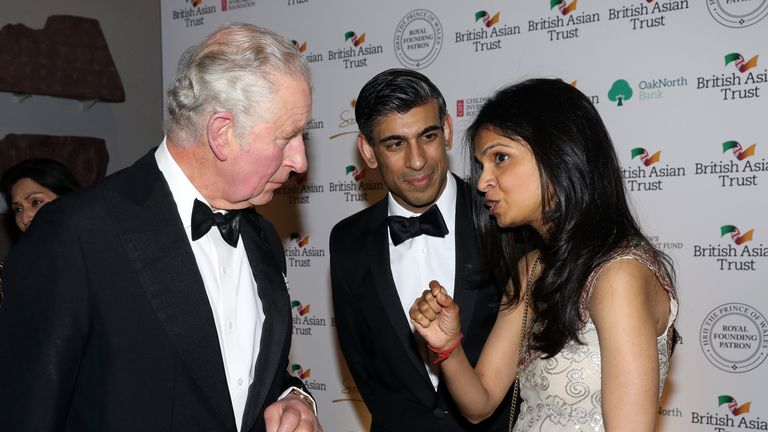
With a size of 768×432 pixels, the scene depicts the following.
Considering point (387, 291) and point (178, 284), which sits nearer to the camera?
point (178, 284)

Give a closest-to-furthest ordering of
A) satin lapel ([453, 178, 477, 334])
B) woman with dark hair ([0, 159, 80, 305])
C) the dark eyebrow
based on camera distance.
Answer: satin lapel ([453, 178, 477, 334])
the dark eyebrow
woman with dark hair ([0, 159, 80, 305])

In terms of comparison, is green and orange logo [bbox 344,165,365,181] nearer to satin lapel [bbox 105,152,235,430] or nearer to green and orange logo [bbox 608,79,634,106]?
green and orange logo [bbox 608,79,634,106]

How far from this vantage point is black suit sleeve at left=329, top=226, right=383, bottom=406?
9.82ft

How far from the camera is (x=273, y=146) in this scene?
1.84m

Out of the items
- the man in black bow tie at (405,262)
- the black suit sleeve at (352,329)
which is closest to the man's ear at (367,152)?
the man in black bow tie at (405,262)

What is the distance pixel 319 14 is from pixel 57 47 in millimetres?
2182

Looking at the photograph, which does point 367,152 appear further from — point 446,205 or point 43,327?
point 43,327

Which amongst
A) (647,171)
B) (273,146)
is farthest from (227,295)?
(647,171)

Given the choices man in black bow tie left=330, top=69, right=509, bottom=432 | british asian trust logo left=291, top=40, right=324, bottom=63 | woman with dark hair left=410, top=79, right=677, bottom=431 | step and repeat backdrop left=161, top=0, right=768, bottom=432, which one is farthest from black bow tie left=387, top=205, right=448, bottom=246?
british asian trust logo left=291, top=40, right=324, bottom=63

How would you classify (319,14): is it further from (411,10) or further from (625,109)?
(625,109)

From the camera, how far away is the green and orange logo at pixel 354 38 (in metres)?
4.38

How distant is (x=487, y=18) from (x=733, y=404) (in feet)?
7.54

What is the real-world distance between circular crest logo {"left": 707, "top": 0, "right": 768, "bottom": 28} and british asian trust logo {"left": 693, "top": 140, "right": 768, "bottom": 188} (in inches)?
21.4

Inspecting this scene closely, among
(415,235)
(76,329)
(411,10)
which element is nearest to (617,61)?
(411,10)
